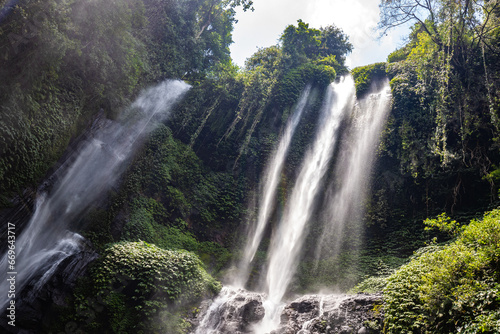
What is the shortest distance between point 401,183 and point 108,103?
12907mm

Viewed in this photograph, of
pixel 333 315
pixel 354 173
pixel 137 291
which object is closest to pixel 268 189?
pixel 354 173

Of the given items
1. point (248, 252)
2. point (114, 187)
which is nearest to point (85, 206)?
point (114, 187)

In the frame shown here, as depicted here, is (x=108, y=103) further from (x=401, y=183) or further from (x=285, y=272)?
(x=401, y=183)

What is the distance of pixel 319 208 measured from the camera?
1337 centimetres

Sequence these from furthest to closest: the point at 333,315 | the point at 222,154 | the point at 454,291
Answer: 1. the point at 222,154
2. the point at 333,315
3. the point at 454,291

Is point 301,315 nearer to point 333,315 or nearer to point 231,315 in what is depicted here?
point 333,315

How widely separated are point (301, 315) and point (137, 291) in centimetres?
468

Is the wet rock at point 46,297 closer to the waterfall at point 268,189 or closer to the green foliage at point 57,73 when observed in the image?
the green foliage at point 57,73

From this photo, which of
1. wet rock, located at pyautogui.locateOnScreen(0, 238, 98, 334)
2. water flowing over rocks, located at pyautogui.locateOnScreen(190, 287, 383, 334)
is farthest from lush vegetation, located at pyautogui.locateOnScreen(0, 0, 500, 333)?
water flowing over rocks, located at pyautogui.locateOnScreen(190, 287, 383, 334)

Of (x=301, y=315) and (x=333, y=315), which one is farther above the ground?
(x=333, y=315)

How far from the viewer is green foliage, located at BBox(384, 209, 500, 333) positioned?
4105 mm

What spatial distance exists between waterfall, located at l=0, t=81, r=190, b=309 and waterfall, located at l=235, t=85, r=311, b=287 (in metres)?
6.67

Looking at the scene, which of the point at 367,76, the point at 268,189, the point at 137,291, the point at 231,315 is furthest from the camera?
the point at 367,76

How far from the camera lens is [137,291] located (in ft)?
24.6
